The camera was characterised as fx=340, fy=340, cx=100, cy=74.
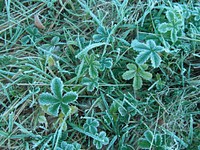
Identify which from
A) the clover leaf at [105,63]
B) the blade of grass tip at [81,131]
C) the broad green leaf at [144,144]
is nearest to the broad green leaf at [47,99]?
the blade of grass tip at [81,131]

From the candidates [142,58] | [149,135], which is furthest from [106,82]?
[149,135]

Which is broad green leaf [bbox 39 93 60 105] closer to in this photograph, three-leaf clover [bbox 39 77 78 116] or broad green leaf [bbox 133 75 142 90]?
three-leaf clover [bbox 39 77 78 116]

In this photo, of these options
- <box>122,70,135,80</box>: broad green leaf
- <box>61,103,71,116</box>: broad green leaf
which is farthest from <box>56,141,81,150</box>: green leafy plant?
<box>122,70,135,80</box>: broad green leaf

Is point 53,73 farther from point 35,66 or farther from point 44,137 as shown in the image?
point 44,137

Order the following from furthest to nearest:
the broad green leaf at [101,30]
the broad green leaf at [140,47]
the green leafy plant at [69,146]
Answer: the broad green leaf at [101,30]
the broad green leaf at [140,47]
the green leafy plant at [69,146]

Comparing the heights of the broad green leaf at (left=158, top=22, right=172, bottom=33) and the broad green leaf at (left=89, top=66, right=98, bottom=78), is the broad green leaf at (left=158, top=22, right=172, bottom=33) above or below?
above

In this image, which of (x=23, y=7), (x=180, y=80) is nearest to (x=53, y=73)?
(x=23, y=7)

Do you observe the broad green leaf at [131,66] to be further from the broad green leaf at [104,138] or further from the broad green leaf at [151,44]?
the broad green leaf at [104,138]
